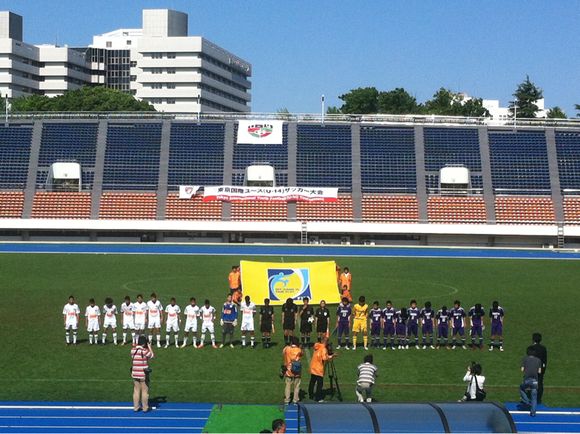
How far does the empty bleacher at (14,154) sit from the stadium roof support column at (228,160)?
1290 cm

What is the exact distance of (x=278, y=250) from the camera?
163 feet

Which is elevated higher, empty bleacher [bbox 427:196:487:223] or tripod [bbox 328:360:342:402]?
empty bleacher [bbox 427:196:487:223]

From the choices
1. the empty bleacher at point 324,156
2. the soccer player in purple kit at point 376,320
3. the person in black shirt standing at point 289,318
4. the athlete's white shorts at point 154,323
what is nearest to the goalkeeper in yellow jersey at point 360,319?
the soccer player in purple kit at point 376,320

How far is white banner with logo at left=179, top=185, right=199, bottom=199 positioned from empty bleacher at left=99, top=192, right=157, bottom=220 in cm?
167

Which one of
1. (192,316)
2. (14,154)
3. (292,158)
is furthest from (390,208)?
(192,316)

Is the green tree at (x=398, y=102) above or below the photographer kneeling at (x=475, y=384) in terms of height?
above

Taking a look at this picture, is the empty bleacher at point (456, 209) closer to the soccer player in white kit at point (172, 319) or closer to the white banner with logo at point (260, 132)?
the white banner with logo at point (260, 132)

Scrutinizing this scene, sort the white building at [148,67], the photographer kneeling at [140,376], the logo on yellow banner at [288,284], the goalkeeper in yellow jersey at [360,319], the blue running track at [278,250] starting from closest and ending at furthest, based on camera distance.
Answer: the photographer kneeling at [140,376] → the goalkeeper in yellow jersey at [360,319] → the logo on yellow banner at [288,284] → the blue running track at [278,250] → the white building at [148,67]

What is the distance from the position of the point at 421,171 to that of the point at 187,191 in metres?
15.1

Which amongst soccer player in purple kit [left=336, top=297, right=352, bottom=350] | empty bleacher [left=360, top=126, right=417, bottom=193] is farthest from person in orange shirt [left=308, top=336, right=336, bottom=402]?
empty bleacher [left=360, top=126, right=417, bottom=193]

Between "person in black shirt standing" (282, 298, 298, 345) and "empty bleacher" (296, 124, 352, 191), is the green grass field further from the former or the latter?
"empty bleacher" (296, 124, 352, 191)

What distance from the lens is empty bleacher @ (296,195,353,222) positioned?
187 ft

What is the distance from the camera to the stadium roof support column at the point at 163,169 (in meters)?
58.0

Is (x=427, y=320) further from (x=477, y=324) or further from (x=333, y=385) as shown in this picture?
(x=333, y=385)
